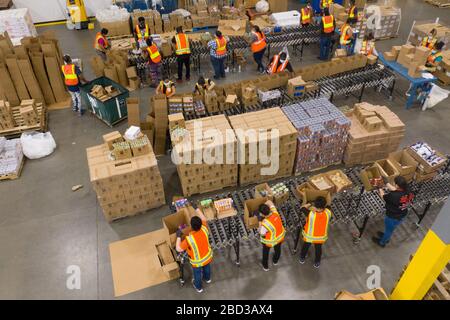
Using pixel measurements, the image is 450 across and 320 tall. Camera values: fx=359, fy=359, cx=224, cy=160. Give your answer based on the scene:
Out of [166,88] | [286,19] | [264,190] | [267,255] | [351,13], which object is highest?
[351,13]

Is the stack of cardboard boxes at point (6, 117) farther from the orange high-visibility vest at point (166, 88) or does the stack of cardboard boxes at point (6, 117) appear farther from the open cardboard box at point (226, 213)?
the open cardboard box at point (226, 213)

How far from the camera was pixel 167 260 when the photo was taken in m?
6.41

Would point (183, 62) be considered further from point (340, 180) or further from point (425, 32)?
point (425, 32)

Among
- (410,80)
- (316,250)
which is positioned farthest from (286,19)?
(316,250)

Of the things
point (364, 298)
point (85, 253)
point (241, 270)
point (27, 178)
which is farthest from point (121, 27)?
point (364, 298)

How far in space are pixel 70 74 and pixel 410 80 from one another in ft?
30.5

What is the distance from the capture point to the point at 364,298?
509 centimetres

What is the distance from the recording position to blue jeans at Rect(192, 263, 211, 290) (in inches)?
229

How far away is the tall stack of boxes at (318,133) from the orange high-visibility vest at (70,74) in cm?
571

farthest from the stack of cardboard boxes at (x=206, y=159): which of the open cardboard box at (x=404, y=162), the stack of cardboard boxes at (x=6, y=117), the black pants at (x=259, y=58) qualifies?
the stack of cardboard boxes at (x=6, y=117)

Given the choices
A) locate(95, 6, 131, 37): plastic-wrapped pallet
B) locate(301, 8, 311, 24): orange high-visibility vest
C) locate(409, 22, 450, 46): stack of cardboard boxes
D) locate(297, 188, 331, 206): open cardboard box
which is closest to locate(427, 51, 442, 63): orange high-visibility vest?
locate(409, 22, 450, 46): stack of cardboard boxes

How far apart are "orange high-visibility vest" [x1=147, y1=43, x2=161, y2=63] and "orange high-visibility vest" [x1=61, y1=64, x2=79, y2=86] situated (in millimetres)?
2173

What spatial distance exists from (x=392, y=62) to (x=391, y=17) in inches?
157

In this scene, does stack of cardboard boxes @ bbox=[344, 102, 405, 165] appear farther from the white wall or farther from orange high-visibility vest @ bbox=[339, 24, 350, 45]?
the white wall
